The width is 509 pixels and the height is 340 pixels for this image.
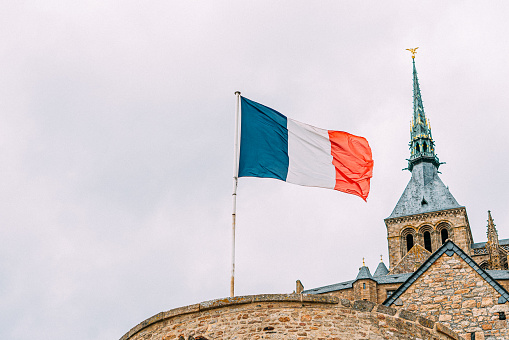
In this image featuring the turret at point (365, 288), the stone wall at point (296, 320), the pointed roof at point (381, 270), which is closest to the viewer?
the stone wall at point (296, 320)

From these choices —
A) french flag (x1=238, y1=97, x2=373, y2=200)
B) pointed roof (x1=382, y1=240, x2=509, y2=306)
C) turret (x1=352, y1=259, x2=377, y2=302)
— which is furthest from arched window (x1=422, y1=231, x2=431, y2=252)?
french flag (x1=238, y1=97, x2=373, y2=200)

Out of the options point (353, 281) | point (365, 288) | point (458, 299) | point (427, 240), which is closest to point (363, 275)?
point (353, 281)

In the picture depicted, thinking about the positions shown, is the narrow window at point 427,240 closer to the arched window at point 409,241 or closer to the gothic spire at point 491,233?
the arched window at point 409,241

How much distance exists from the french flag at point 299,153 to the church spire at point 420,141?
63.2m

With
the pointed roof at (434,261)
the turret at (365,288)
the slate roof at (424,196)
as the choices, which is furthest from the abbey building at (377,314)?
the slate roof at (424,196)

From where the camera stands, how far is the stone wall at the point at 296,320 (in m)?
9.16

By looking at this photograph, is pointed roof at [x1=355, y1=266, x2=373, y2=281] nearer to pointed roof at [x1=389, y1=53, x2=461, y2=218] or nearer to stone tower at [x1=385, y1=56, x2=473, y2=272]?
stone tower at [x1=385, y1=56, x2=473, y2=272]

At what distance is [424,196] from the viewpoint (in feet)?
230

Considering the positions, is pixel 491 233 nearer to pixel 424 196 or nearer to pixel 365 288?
pixel 424 196

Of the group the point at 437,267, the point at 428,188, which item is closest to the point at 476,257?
the point at 428,188

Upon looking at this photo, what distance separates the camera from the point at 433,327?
31.8ft

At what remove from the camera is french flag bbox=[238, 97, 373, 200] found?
44.6 feet

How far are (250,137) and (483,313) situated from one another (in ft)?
19.8

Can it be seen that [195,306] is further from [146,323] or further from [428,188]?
[428,188]
